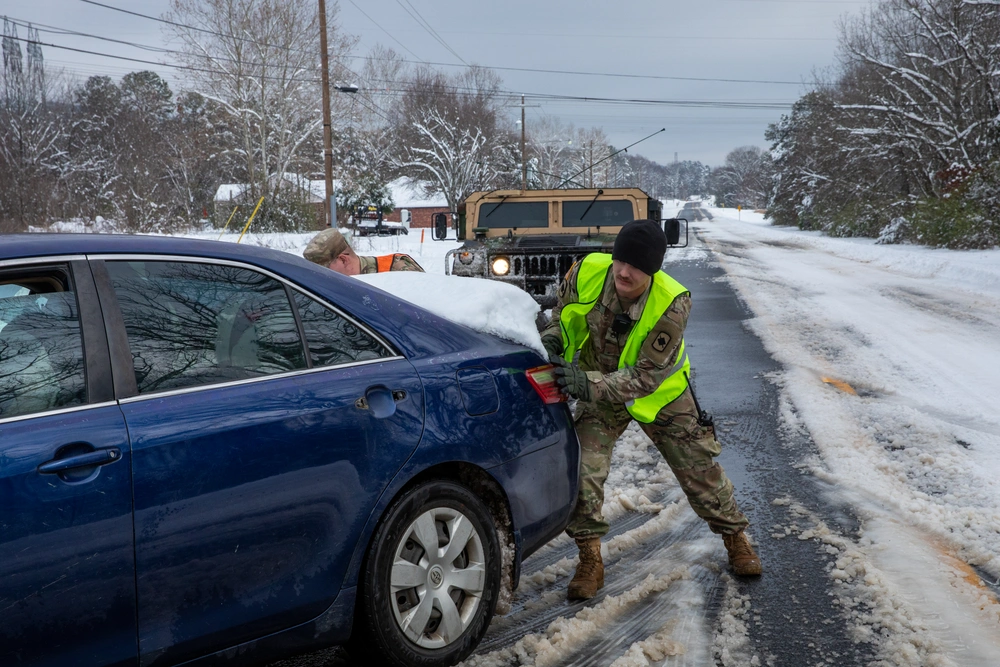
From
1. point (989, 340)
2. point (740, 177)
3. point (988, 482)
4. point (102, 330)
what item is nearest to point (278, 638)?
point (102, 330)

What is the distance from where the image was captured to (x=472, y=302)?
11.2 ft

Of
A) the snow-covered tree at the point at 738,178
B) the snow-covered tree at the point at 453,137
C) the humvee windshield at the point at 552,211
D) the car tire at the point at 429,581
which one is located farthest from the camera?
the snow-covered tree at the point at 738,178

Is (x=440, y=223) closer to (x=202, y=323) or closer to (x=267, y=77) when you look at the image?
(x=202, y=323)

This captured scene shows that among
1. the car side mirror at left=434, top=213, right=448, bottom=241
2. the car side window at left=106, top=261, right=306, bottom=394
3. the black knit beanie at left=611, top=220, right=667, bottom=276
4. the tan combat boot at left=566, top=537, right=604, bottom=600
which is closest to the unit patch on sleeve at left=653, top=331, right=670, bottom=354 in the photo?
the black knit beanie at left=611, top=220, right=667, bottom=276

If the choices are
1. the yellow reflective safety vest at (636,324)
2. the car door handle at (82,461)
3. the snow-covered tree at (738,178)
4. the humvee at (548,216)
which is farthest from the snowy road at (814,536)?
the snow-covered tree at (738,178)

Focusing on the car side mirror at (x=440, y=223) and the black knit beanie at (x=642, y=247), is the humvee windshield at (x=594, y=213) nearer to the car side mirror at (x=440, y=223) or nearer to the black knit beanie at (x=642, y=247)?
the car side mirror at (x=440, y=223)

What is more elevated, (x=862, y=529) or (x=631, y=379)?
(x=631, y=379)

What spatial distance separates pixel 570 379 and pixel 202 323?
1.50 metres

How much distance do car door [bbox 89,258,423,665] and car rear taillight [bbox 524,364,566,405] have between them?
617mm

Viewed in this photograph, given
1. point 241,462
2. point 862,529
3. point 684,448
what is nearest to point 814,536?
point 862,529

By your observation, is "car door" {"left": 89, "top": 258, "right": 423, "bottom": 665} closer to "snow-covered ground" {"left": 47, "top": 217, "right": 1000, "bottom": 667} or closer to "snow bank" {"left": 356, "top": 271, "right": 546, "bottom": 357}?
"snow bank" {"left": 356, "top": 271, "right": 546, "bottom": 357}

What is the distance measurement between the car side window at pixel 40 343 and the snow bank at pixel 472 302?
4.19 ft

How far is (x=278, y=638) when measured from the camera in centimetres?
258

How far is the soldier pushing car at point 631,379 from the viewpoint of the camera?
3.76 metres
